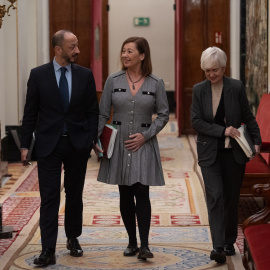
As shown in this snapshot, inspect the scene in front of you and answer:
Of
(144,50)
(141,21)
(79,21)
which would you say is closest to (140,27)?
(141,21)

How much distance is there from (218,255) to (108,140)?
1170 millimetres

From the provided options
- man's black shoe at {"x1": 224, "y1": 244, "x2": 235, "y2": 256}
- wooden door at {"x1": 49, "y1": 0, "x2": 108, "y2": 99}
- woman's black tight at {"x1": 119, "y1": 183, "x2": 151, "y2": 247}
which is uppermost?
wooden door at {"x1": 49, "y1": 0, "x2": 108, "y2": 99}

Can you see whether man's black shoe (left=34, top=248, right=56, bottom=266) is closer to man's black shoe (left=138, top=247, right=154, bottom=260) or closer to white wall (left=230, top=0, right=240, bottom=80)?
man's black shoe (left=138, top=247, right=154, bottom=260)

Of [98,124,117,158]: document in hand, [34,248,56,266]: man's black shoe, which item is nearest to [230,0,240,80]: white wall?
[98,124,117,158]: document in hand

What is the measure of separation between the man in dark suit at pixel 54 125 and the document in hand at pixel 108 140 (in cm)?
8

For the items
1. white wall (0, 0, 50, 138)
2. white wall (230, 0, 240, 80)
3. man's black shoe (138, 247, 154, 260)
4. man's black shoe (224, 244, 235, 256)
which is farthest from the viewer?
white wall (230, 0, 240, 80)

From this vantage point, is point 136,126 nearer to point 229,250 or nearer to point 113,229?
point 229,250

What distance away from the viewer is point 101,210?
25.4 ft

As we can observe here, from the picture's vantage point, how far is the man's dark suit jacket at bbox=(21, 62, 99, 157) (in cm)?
550

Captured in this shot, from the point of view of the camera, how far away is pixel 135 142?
5543 mm

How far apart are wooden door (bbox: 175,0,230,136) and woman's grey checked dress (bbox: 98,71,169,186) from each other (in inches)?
339

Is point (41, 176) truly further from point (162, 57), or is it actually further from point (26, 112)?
point (162, 57)

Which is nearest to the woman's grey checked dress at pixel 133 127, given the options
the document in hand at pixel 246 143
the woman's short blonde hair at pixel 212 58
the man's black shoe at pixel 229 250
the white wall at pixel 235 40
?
the woman's short blonde hair at pixel 212 58

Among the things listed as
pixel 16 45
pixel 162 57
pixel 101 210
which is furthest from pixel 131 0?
pixel 101 210
